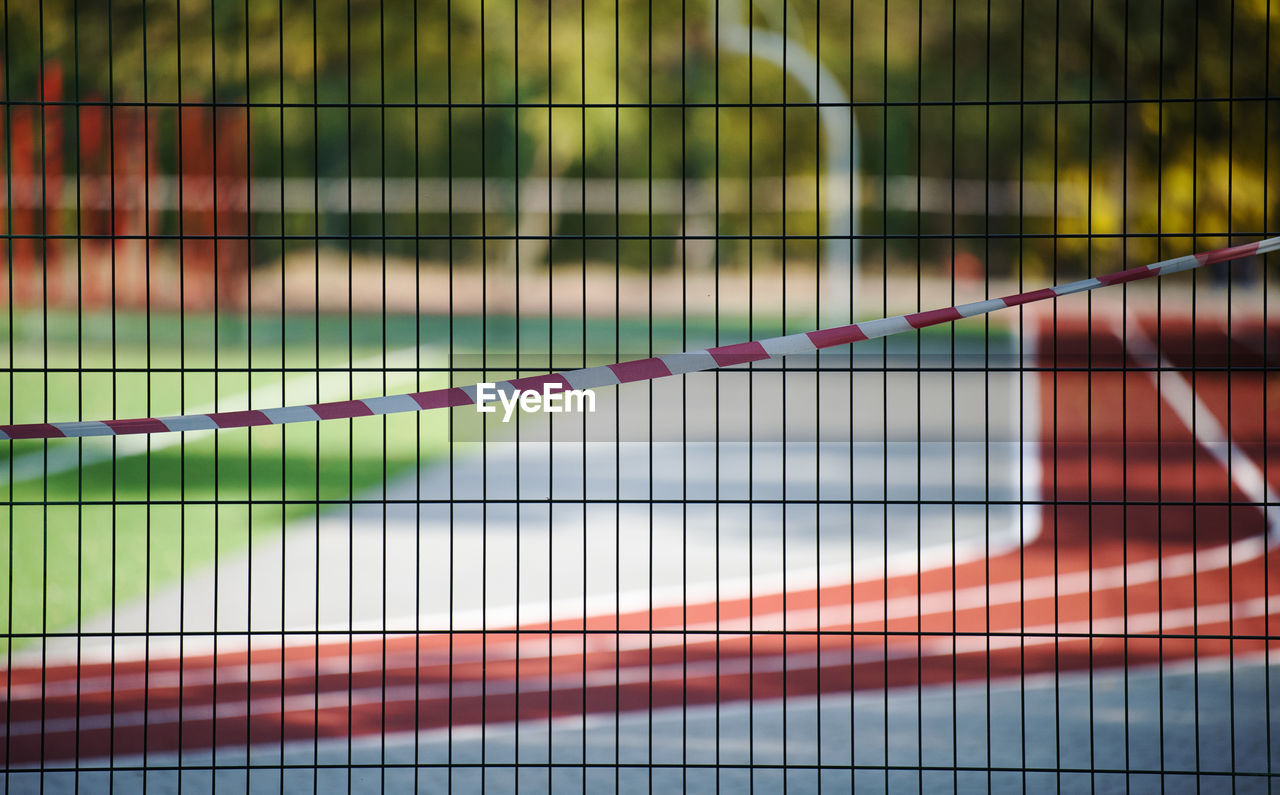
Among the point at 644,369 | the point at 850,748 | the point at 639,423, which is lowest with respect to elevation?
the point at 850,748

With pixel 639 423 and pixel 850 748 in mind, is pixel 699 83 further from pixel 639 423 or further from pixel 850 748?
pixel 850 748

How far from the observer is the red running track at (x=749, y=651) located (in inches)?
132

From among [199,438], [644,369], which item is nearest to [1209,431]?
[644,369]

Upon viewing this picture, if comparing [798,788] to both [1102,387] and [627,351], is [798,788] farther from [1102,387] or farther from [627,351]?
[627,351]

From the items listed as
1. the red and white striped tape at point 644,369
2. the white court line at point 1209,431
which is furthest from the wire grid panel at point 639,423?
the white court line at point 1209,431

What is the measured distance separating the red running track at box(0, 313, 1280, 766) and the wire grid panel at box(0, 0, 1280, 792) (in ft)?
0.17

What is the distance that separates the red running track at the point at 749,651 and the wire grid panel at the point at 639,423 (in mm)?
51

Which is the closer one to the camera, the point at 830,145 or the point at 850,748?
the point at 850,748

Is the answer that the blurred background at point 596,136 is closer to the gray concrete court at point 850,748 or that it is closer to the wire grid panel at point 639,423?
the wire grid panel at point 639,423

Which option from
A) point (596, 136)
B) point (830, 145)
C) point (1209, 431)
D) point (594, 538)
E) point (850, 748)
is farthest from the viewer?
point (830, 145)

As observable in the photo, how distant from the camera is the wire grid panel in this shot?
326cm

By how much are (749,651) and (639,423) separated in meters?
14.2

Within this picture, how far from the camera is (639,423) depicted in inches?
729

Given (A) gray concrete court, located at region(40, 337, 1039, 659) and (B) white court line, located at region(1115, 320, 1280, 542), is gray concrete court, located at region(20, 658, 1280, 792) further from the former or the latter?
(B) white court line, located at region(1115, 320, 1280, 542)
